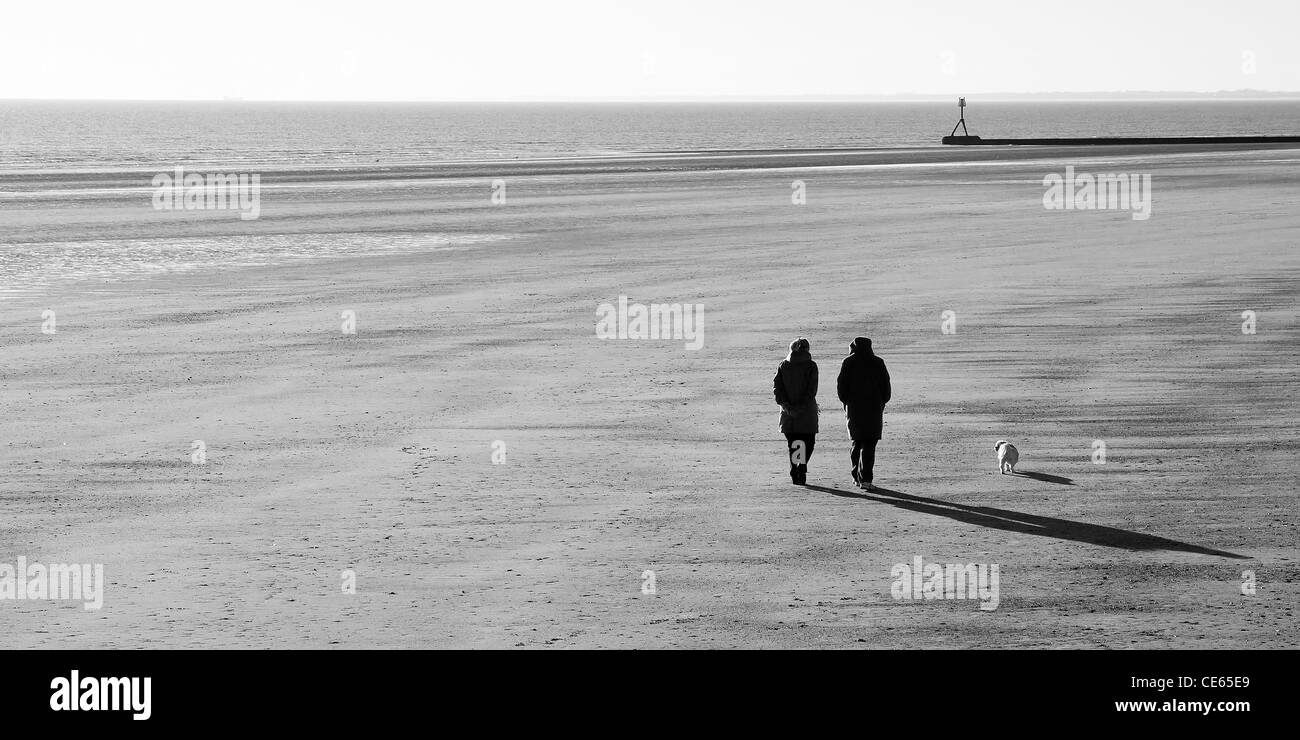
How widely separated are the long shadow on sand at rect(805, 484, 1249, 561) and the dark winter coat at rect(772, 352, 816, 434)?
0.69 meters

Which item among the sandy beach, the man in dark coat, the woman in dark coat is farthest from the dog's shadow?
the woman in dark coat

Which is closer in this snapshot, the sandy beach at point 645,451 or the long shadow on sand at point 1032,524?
the sandy beach at point 645,451

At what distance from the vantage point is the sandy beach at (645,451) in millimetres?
10430

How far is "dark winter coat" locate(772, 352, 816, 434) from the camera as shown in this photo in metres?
13.9

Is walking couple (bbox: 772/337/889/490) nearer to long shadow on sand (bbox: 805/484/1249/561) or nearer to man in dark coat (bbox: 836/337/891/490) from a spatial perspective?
man in dark coat (bbox: 836/337/891/490)

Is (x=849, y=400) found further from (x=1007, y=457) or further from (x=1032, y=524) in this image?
(x=1032, y=524)

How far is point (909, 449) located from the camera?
15523 mm

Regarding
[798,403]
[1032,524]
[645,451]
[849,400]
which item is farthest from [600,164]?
[1032,524]

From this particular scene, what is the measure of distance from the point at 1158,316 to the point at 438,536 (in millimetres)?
15483

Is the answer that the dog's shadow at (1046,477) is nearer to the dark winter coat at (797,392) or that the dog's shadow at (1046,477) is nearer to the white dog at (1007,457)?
the white dog at (1007,457)

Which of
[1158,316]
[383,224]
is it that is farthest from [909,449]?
[383,224]

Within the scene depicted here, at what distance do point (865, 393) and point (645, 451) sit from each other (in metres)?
2.76

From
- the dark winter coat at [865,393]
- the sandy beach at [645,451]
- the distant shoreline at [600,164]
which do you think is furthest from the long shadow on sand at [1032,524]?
the distant shoreline at [600,164]

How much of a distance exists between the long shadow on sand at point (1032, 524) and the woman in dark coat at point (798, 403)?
0.43 metres
